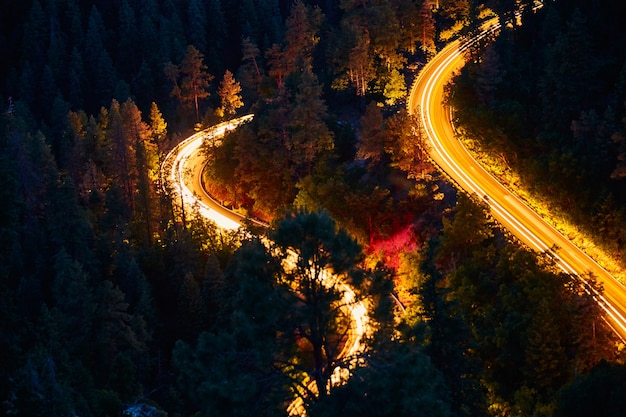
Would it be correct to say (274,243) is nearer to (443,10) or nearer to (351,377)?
(351,377)

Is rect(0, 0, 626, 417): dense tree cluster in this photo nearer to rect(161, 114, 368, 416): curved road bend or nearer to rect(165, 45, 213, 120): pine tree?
rect(165, 45, 213, 120): pine tree

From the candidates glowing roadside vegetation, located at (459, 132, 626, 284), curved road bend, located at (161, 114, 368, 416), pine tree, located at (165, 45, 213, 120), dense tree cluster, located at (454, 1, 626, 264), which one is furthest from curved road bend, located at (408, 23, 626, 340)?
pine tree, located at (165, 45, 213, 120)

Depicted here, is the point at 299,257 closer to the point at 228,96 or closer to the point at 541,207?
the point at 541,207

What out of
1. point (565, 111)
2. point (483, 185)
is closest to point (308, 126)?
point (483, 185)

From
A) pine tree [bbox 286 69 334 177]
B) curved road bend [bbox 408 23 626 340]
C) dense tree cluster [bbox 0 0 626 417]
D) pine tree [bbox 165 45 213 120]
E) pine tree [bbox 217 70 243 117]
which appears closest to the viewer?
dense tree cluster [bbox 0 0 626 417]

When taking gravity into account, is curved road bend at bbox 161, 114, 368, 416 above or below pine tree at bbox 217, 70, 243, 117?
below

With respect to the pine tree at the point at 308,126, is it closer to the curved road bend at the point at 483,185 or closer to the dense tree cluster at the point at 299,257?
the dense tree cluster at the point at 299,257

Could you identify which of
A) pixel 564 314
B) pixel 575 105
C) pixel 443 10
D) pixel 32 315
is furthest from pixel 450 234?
pixel 443 10
